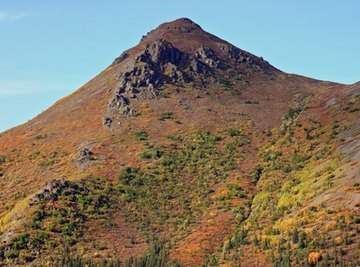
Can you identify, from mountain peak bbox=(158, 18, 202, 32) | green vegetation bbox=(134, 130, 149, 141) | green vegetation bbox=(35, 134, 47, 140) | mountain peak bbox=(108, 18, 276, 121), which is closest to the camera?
green vegetation bbox=(134, 130, 149, 141)

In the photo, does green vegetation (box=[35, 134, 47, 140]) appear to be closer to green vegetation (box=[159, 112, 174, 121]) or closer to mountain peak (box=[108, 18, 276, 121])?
mountain peak (box=[108, 18, 276, 121])

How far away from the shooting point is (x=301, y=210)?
2314 inches

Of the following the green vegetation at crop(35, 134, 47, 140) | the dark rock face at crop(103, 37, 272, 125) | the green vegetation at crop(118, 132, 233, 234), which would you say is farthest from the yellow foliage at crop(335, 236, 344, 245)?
the green vegetation at crop(35, 134, 47, 140)

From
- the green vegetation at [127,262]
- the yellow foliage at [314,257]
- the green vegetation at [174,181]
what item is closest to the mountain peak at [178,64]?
the green vegetation at [174,181]

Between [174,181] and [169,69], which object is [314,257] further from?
[169,69]

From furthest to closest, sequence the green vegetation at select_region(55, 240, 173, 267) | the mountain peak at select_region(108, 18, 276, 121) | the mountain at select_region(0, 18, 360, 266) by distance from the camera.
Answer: the mountain peak at select_region(108, 18, 276, 121)
the mountain at select_region(0, 18, 360, 266)
the green vegetation at select_region(55, 240, 173, 267)

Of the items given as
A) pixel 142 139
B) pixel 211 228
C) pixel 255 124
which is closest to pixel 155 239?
pixel 211 228

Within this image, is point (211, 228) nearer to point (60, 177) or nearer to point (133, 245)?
point (133, 245)

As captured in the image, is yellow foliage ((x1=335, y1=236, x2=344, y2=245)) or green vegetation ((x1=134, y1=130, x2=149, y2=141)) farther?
green vegetation ((x1=134, y1=130, x2=149, y2=141))

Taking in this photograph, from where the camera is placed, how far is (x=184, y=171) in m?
86.5

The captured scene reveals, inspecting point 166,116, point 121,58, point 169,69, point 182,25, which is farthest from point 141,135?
point 182,25

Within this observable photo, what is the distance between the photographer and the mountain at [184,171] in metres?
57.7

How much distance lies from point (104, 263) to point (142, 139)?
40026 millimetres

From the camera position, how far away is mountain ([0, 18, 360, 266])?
57.7 metres
